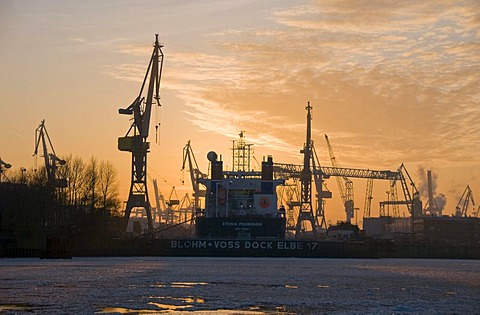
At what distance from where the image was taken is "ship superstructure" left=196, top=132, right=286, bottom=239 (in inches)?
4562

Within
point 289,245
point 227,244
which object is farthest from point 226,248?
point 289,245

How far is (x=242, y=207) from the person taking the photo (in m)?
120

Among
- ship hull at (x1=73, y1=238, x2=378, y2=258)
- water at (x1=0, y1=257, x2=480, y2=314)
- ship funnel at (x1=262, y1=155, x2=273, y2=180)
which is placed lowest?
water at (x1=0, y1=257, x2=480, y2=314)

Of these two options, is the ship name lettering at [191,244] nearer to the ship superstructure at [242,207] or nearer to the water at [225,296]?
the ship superstructure at [242,207]

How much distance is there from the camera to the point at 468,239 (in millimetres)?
194375

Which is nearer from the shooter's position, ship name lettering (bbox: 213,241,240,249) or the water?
the water

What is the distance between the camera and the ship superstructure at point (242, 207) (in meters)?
116

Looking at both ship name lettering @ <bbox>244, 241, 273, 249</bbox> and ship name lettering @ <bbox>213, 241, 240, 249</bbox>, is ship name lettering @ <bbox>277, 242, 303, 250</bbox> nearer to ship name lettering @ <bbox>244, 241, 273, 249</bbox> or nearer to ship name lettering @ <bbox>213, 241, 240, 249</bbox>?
ship name lettering @ <bbox>244, 241, 273, 249</bbox>

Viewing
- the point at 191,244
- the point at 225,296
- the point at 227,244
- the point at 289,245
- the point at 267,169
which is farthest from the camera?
the point at 267,169

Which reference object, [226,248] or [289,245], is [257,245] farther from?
[289,245]

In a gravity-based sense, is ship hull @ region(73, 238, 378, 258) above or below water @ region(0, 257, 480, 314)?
above

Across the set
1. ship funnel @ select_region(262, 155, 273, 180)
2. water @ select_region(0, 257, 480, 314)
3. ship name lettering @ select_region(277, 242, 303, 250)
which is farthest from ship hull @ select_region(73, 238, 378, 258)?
water @ select_region(0, 257, 480, 314)

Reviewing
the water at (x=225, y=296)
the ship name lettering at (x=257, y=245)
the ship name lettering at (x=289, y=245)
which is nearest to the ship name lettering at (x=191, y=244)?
the ship name lettering at (x=257, y=245)

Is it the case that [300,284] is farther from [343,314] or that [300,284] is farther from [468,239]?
[468,239]
